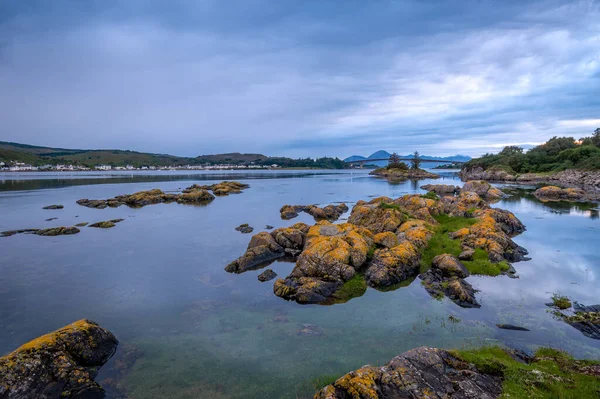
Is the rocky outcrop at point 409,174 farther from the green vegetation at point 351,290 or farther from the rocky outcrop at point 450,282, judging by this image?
the green vegetation at point 351,290

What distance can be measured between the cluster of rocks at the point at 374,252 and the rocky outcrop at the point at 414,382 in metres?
7.07

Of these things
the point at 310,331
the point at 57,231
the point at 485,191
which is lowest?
the point at 310,331

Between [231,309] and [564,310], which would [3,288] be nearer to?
[231,309]

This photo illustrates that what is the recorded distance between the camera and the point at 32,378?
8.66 metres

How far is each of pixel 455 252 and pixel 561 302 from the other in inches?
272

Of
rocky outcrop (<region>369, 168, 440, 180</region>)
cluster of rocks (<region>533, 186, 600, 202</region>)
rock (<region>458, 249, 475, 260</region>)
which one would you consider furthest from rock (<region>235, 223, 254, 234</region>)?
rocky outcrop (<region>369, 168, 440, 180</region>)

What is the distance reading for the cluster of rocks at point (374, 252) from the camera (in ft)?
53.7

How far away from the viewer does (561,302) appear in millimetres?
14320

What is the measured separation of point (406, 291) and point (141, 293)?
1424 centimetres

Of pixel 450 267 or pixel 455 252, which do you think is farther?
pixel 455 252

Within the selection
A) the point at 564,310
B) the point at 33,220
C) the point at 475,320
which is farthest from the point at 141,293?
the point at 33,220

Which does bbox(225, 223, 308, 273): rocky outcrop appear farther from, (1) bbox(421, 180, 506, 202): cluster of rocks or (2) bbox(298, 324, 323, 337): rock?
(1) bbox(421, 180, 506, 202): cluster of rocks

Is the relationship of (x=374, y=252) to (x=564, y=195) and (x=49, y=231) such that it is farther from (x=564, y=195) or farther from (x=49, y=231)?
(x=564, y=195)

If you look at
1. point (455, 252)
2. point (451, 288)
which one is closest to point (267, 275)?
point (451, 288)
